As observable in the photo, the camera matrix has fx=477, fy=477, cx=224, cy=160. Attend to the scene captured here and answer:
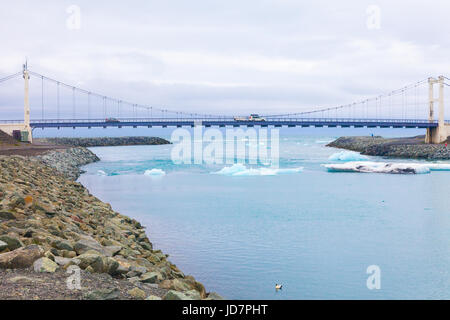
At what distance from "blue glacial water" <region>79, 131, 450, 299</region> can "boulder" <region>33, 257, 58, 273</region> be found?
370 centimetres

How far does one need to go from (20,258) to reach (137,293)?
5.14ft

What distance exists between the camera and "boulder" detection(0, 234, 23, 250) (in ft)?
20.9

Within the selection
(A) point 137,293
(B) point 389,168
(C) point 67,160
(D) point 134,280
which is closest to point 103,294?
(A) point 137,293

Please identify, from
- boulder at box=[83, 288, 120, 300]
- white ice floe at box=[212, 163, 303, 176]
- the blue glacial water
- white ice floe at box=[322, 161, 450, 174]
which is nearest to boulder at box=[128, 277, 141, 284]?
boulder at box=[83, 288, 120, 300]

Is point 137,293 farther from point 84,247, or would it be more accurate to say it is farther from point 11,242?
point 11,242

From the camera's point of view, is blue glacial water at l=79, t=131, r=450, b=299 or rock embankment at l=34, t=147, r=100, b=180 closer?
blue glacial water at l=79, t=131, r=450, b=299

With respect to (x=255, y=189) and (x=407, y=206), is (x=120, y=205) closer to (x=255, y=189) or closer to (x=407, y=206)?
(x=255, y=189)

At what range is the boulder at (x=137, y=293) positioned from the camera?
18.4 ft

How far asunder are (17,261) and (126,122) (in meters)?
53.2

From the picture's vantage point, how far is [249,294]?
881cm

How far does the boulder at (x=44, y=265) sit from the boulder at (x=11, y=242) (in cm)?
68

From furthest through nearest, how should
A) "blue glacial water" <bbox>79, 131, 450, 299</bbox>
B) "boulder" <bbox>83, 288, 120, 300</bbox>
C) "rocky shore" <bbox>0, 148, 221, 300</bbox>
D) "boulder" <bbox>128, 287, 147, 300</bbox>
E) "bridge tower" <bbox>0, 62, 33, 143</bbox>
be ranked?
"bridge tower" <bbox>0, 62, 33, 143</bbox> → "blue glacial water" <bbox>79, 131, 450, 299</bbox> → "boulder" <bbox>128, 287, 147, 300</bbox> → "rocky shore" <bbox>0, 148, 221, 300</bbox> → "boulder" <bbox>83, 288, 120, 300</bbox>

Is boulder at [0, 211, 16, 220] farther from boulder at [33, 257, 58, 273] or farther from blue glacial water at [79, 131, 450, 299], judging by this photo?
blue glacial water at [79, 131, 450, 299]
